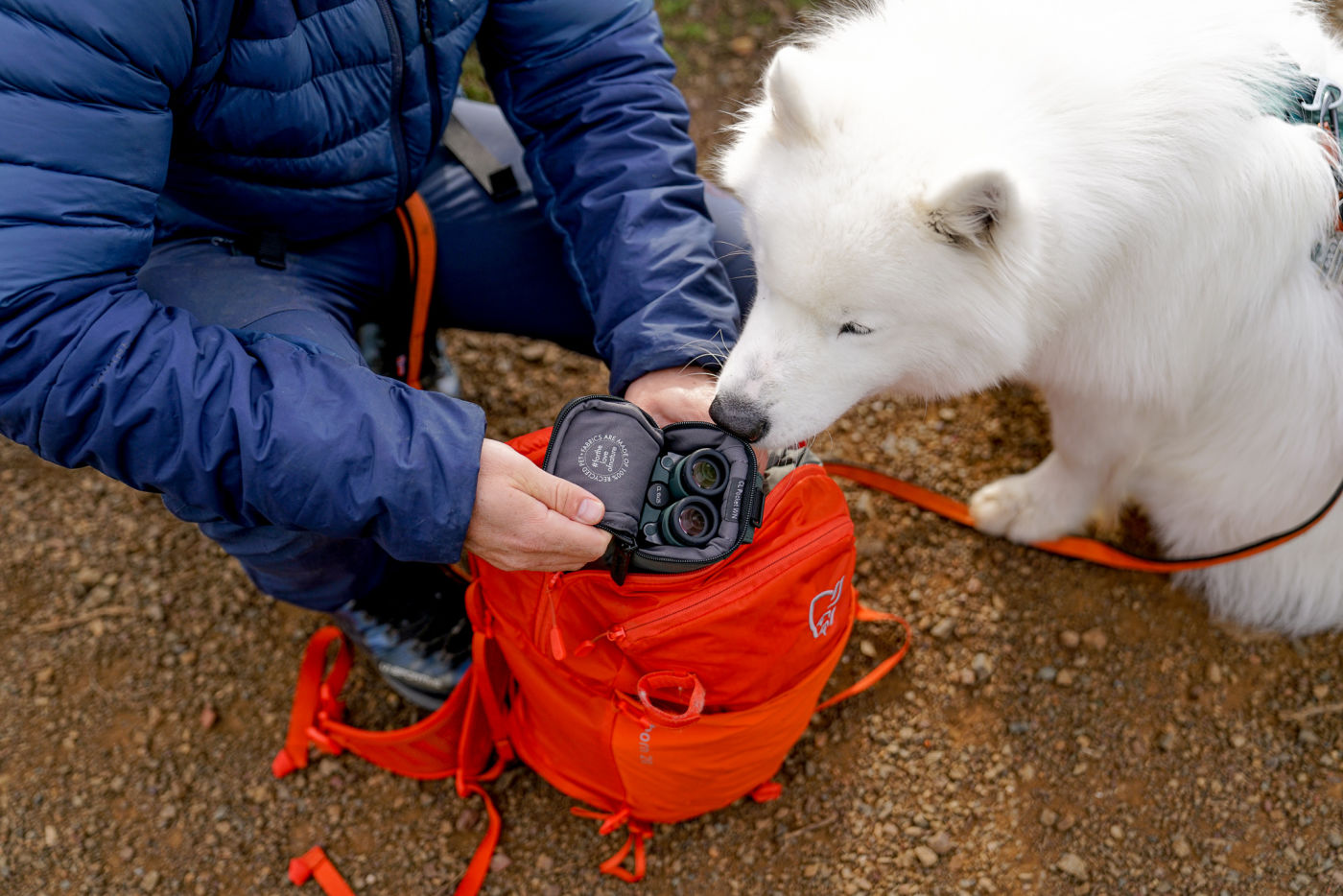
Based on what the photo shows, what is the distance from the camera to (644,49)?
1.92 meters

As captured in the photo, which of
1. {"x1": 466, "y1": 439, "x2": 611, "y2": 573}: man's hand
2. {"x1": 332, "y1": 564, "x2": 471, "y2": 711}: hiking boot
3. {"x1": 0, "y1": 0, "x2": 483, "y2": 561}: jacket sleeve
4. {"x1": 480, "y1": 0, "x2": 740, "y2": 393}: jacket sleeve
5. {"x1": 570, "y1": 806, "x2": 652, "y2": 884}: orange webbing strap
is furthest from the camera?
{"x1": 332, "y1": 564, "x2": 471, "y2": 711}: hiking boot

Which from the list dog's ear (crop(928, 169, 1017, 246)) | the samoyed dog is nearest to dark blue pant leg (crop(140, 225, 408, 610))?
the samoyed dog

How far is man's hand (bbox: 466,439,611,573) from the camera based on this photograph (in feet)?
4.45

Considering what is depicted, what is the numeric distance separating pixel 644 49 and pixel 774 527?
1.11 meters

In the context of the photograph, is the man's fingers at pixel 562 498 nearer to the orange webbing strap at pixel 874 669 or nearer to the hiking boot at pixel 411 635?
the hiking boot at pixel 411 635

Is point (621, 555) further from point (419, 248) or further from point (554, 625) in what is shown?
point (419, 248)

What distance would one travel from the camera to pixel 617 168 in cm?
185

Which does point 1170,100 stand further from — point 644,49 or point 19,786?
point 19,786

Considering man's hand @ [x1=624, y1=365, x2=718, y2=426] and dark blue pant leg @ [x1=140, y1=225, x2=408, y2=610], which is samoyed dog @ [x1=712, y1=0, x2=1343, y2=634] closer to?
man's hand @ [x1=624, y1=365, x2=718, y2=426]

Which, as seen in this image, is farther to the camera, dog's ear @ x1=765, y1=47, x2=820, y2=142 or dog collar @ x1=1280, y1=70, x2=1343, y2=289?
dog collar @ x1=1280, y1=70, x2=1343, y2=289

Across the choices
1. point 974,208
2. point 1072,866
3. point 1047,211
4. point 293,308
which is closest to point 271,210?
point 293,308

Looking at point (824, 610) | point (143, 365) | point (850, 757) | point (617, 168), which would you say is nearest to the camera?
point (143, 365)

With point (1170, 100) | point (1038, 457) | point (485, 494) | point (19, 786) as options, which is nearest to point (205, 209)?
point (485, 494)

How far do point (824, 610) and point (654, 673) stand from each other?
0.35 m
